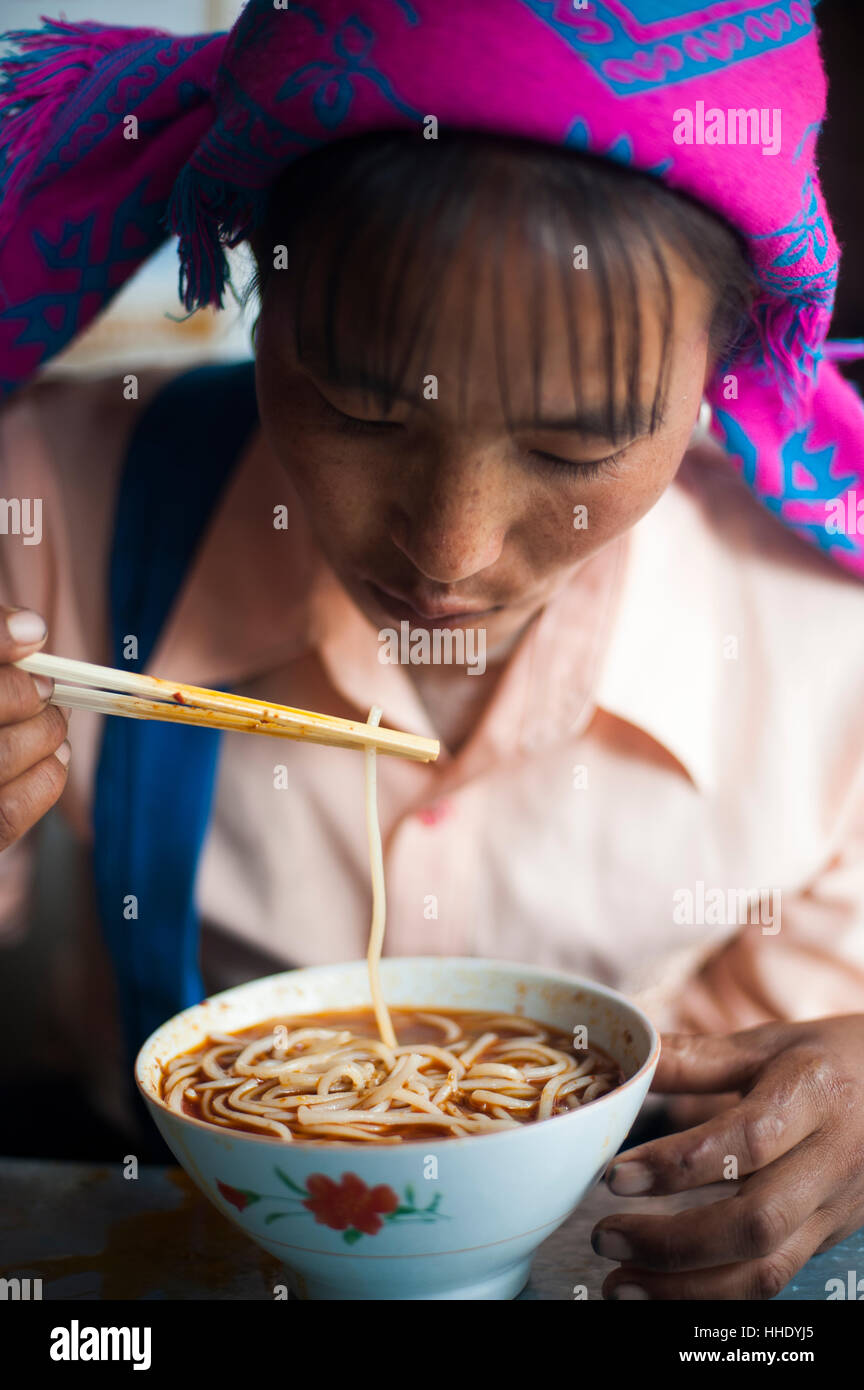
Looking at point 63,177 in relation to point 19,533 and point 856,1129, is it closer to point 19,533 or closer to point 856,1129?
point 19,533

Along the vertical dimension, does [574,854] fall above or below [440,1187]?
below

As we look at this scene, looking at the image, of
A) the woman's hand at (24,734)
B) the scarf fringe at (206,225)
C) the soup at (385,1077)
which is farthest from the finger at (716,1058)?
the scarf fringe at (206,225)

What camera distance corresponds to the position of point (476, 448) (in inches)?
33.4

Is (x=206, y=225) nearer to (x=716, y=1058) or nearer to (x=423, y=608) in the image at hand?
(x=423, y=608)

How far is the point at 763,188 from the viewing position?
0.85 metres

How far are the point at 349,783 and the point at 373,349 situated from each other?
615 mm

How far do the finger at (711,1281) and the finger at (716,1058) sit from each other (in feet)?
0.55

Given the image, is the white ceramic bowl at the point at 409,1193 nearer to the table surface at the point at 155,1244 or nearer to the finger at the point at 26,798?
the table surface at the point at 155,1244

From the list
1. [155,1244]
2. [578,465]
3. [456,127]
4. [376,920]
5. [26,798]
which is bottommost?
[155,1244]

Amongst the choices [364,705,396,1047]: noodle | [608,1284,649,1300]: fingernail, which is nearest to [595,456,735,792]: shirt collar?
[364,705,396,1047]: noodle

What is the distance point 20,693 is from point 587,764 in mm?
692

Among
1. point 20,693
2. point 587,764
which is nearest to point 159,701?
point 20,693

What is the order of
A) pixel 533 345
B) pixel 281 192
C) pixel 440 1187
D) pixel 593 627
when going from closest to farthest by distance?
1. pixel 440 1187
2. pixel 533 345
3. pixel 281 192
4. pixel 593 627
